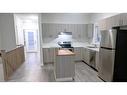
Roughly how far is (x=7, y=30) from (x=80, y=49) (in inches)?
142

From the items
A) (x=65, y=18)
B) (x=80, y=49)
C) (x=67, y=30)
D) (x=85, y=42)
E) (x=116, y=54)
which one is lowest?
(x=80, y=49)

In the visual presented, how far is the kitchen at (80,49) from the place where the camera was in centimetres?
279

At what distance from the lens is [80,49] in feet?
18.1

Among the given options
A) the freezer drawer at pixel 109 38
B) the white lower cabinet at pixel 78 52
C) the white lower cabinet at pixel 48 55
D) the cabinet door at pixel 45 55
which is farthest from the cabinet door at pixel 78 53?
the freezer drawer at pixel 109 38

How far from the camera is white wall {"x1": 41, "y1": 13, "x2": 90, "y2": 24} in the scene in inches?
219

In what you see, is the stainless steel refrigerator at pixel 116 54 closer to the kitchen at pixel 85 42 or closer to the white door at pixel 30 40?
the kitchen at pixel 85 42

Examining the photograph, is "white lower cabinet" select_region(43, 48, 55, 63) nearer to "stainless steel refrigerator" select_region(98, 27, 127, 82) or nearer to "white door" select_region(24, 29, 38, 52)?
"stainless steel refrigerator" select_region(98, 27, 127, 82)

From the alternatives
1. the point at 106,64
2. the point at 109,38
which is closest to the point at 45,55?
the point at 106,64

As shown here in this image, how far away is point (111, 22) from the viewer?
311cm

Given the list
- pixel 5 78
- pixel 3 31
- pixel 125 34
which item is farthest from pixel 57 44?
pixel 125 34

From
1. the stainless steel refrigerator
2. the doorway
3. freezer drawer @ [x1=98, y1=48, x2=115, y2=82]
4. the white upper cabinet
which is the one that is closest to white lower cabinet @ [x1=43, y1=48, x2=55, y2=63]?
freezer drawer @ [x1=98, y1=48, x2=115, y2=82]

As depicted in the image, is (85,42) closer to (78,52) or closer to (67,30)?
(78,52)
